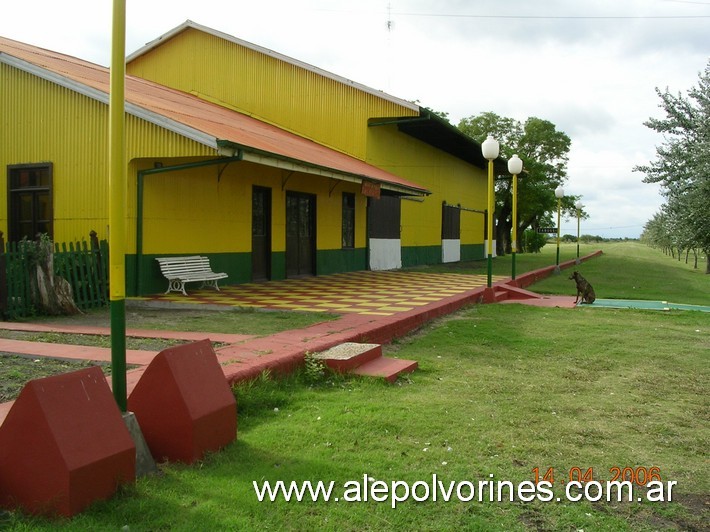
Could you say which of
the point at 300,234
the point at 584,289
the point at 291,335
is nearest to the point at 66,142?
the point at 300,234

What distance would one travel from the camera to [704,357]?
696cm

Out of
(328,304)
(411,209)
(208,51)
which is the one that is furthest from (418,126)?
(328,304)

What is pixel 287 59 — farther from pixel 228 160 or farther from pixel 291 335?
pixel 291 335

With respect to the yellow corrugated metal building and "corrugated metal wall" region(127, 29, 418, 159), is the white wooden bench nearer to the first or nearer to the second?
the yellow corrugated metal building

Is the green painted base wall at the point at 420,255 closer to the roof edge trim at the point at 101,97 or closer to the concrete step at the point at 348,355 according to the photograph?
the roof edge trim at the point at 101,97

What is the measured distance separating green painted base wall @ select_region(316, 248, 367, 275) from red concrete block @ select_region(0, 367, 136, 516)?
539 inches

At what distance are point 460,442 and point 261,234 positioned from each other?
1113 centimetres

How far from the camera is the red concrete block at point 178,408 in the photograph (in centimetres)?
351

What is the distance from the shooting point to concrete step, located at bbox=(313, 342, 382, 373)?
568 cm

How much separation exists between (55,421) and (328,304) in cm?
761

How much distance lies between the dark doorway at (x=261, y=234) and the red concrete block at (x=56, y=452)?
37.1 ft

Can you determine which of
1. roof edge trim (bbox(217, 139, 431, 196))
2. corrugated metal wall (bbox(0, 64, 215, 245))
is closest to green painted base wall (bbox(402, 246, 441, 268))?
roof edge trim (bbox(217, 139, 431, 196))

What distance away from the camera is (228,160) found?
1020 centimetres

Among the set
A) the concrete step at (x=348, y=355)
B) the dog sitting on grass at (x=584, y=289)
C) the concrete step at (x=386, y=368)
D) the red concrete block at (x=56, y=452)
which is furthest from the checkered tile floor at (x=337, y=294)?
the red concrete block at (x=56, y=452)
